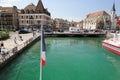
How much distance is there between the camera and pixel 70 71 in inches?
853

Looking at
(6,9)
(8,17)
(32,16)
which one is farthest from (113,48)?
(32,16)

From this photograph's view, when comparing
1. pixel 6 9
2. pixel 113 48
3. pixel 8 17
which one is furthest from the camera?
pixel 6 9

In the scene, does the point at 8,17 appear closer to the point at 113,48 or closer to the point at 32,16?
the point at 32,16

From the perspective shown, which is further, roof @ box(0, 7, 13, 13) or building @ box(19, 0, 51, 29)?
building @ box(19, 0, 51, 29)

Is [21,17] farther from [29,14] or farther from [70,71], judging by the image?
[70,71]

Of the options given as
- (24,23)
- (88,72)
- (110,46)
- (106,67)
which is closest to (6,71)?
(88,72)

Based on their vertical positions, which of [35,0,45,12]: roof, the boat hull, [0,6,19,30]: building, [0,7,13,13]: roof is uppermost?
[35,0,45,12]: roof

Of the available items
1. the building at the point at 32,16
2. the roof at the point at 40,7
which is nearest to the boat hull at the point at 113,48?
the building at the point at 32,16

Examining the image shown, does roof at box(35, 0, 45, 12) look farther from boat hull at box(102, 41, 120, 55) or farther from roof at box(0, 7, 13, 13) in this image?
boat hull at box(102, 41, 120, 55)

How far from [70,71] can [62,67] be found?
211cm

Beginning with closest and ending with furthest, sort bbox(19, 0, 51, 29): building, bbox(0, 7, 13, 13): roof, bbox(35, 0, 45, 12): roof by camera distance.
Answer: bbox(0, 7, 13, 13): roof, bbox(19, 0, 51, 29): building, bbox(35, 0, 45, 12): roof

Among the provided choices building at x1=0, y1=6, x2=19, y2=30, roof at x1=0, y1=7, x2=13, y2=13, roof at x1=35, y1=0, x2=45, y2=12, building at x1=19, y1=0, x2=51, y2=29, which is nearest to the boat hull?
building at x1=0, y1=6, x2=19, y2=30

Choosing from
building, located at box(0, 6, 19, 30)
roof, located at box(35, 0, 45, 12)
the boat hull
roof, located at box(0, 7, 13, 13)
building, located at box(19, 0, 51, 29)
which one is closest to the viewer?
the boat hull

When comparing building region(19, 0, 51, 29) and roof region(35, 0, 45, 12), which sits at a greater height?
roof region(35, 0, 45, 12)
